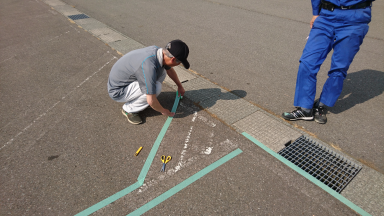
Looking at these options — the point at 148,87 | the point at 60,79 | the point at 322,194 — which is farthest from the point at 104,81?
the point at 322,194

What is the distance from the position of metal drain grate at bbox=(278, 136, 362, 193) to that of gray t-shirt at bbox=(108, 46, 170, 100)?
197 centimetres

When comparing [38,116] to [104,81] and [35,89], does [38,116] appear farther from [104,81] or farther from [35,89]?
[104,81]

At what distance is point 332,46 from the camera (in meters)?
3.40

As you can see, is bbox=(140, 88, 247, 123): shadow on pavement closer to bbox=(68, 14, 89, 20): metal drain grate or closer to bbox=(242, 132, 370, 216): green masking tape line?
bbox=(242, 132, 370, 216): green masking tape line

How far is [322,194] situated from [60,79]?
16.7 feet

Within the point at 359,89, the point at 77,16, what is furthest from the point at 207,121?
the point at 77,16

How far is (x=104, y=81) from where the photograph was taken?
4.80m

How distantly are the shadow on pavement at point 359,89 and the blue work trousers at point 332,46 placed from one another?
27.8 inches

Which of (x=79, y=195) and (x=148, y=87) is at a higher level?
(x=148, y=87)

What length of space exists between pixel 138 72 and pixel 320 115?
2.83 metres

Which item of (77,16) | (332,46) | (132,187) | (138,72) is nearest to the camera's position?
(132,187)

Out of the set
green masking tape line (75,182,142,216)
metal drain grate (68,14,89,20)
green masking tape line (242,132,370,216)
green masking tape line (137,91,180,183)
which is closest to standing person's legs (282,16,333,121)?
green masking tape line (242,132,370,216)

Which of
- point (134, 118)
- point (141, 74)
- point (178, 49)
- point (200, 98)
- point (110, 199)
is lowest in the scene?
point (110, 199)

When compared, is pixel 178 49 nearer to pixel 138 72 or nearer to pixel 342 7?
pixel 138 72
